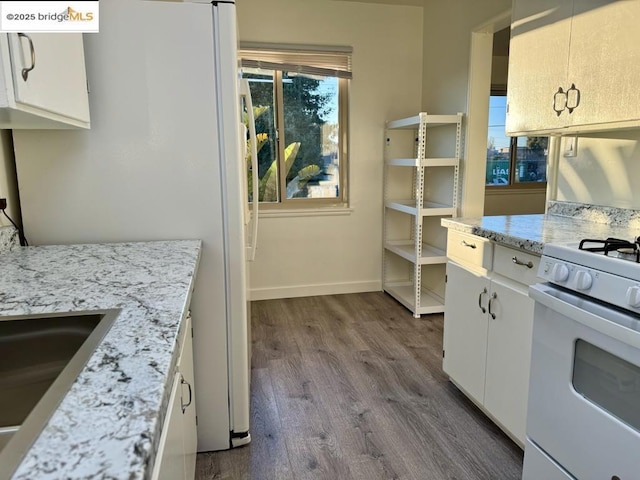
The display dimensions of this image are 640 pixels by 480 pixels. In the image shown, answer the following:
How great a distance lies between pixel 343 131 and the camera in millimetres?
4000

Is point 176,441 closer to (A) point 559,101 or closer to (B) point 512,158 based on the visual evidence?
(A) point 559,101

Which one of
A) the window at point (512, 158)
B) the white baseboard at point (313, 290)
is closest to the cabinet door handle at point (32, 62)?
the white baseboard at point (313, 290)

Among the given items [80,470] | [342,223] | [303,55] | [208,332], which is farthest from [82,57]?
[342,223]

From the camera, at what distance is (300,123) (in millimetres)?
3910

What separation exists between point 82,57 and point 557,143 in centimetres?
224

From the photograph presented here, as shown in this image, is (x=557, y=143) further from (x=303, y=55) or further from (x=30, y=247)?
(x=30, y=247)

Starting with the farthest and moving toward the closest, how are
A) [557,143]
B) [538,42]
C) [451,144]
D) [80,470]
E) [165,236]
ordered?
[451,144], [557,143], [538,42], [165,236], [80,470]

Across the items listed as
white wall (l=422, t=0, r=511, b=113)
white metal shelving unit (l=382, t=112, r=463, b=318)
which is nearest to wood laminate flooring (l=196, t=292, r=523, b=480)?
white metal shelving unit (l=382, t=112, r=463, b=318)

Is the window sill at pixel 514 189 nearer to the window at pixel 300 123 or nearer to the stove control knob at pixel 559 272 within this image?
the window at pixel 300 123

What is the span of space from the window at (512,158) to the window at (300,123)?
232 centimetres

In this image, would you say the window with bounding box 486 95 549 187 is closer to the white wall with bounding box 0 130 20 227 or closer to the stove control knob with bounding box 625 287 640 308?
the stove control knob with bounding box 625 287 640 308

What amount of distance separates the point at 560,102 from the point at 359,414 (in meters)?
1.68

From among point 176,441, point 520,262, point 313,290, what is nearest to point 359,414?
point 520,262

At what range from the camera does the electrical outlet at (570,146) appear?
221 cm
